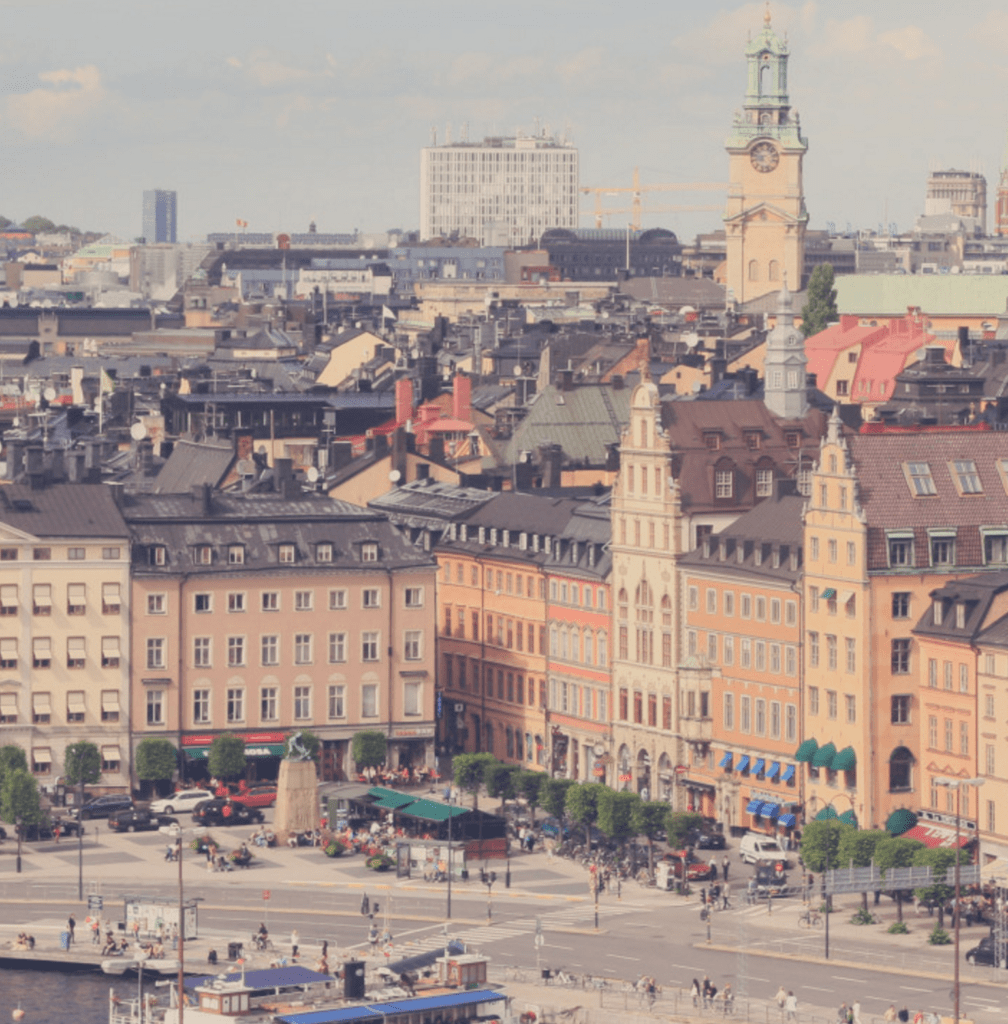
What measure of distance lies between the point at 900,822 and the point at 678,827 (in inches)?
389

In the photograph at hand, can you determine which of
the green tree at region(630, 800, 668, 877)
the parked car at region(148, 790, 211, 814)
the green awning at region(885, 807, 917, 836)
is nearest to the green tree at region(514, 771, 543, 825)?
the green tree at region(630, 800, 668, 877)

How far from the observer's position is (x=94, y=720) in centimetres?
18800

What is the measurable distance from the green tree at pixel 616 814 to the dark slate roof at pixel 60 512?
33284 mm

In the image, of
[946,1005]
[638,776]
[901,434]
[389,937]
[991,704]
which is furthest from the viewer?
[638,776]

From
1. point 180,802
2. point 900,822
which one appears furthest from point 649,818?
point 180,802

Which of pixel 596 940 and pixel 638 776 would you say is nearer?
pixel 596 940

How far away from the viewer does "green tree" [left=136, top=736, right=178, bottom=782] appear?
18625 centimetres

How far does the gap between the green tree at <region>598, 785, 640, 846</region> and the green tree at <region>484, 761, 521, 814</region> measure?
11.9m

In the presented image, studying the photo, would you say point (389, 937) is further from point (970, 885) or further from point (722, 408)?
point (722, 408)

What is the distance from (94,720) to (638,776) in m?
27.8

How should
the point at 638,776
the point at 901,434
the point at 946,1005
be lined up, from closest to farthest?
the point at 946,1005 → the point at 901,434 → the point at 638,776

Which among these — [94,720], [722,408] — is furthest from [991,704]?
[94,720]

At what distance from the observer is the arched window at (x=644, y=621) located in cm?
18600

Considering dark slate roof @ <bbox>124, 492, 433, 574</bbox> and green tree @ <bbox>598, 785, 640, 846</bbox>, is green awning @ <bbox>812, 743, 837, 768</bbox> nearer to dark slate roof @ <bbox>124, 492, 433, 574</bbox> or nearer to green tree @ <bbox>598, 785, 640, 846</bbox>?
green tree @ <bbox>598, 785, 640, 846</bbox>
